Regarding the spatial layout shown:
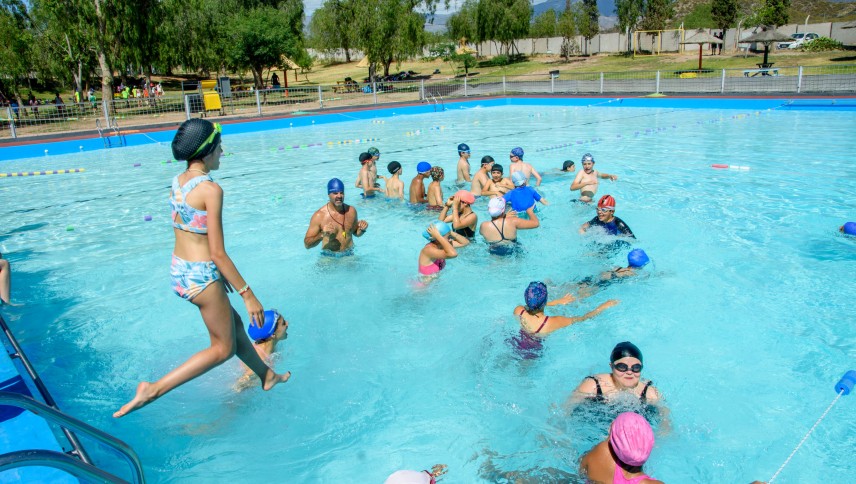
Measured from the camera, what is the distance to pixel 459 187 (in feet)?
38.5

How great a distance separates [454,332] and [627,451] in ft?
10.5

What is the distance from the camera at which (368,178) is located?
1085 cm

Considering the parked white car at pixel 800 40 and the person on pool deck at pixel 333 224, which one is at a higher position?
the parked white car at pixel 800 40

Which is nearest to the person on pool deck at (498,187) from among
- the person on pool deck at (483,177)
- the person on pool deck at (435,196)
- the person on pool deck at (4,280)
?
the person on pool deck at (483,177)

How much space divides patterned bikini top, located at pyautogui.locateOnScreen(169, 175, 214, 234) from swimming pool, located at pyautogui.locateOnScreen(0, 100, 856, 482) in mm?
1818

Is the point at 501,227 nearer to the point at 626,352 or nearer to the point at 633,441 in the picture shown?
the point at 626,352

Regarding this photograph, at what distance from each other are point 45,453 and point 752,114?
2297 cm

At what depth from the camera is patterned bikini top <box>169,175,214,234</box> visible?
3248 millimetres

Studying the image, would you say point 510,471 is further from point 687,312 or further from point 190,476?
point 687,312

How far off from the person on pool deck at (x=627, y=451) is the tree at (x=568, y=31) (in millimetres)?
54874

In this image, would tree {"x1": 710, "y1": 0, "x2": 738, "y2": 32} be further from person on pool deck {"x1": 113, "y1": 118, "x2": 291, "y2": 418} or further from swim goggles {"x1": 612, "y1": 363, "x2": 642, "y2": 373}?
person on pool deck {"x1": 113, "y1": 118, "x2": 291, "y2": 418}

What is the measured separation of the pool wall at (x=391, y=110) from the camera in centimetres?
1858

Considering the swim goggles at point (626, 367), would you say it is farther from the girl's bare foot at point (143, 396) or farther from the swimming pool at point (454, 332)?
the girl's bare foot at point (143, 396)

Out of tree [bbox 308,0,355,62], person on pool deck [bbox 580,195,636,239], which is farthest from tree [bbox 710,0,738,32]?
person on pool deck [bbox 580,195,636,239]
